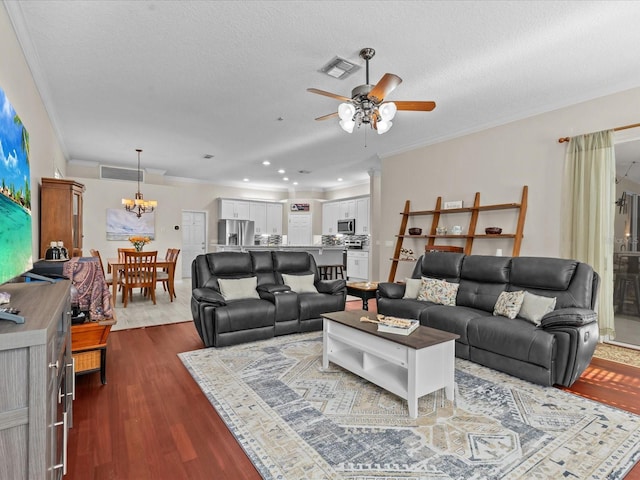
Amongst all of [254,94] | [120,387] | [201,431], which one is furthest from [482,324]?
[254,94]

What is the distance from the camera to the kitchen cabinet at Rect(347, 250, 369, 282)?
9255mm

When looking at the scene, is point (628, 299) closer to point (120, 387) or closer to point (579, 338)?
point (579, 338)

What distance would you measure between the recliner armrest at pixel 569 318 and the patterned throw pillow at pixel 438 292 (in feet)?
3.49

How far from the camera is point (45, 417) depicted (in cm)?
105

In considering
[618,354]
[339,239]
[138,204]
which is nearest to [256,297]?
[618,354]

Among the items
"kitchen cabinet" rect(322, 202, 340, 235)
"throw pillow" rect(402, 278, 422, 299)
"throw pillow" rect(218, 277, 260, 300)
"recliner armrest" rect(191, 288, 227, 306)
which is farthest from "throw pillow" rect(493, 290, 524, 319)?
"kitchen cabinet" rect(322, 202, 340, 235)

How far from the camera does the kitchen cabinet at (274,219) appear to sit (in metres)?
11.0

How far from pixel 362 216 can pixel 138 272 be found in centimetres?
585

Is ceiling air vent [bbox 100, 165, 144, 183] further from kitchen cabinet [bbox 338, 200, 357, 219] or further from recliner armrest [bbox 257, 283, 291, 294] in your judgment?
recliner armrest [bbox 257, 283, 291, 294]

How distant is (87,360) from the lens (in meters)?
2.83

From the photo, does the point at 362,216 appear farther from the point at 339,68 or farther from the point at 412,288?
the point at 339,68

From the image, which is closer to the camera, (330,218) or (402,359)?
(402,359)

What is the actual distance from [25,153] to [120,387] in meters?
2.03

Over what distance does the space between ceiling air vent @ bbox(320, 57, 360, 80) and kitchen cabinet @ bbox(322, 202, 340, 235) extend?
7029mm
